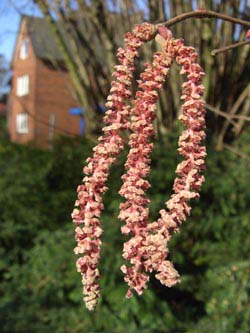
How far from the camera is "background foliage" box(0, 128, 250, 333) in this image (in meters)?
3.18

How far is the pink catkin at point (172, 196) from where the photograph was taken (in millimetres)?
628

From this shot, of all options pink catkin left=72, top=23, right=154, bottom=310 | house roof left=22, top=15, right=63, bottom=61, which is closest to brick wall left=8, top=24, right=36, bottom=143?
house roof left=22, top=15, right=63, bottom=61

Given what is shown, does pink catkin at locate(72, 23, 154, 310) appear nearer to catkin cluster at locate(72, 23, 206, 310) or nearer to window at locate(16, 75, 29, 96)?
catkin cluster at locate(72, 23, 206, 310)

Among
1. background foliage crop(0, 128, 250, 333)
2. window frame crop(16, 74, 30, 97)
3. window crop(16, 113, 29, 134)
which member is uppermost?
window frame crop(16, 74, 30, 97)

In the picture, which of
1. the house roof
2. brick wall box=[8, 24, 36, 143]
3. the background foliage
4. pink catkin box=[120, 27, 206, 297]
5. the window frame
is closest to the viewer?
pink catkin box=[120, 27, 206, 297]

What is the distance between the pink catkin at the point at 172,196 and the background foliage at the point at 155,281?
8.07 ft

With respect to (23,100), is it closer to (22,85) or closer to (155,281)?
(22,85)

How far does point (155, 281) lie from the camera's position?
3.43 m

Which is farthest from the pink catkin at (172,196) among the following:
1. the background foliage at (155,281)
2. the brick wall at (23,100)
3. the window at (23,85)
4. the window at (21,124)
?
the window at (21,124)

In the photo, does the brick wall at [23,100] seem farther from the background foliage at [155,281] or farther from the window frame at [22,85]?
the background foliage at [155,281]

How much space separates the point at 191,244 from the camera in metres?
3.67

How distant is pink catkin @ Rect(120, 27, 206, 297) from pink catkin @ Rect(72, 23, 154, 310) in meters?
0.02

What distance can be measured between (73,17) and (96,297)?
390 centimetres

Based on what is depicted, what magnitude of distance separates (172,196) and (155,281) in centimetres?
283
